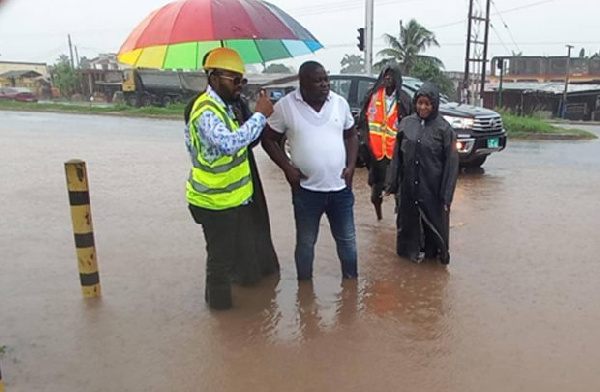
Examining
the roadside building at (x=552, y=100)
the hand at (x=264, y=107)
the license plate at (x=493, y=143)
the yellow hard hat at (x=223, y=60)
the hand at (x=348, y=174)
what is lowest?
the roadside building at (x=552, y=100)

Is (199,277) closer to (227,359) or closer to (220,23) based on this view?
(227,359)

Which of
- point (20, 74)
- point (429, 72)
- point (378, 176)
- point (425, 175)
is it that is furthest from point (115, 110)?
point (20, 74)

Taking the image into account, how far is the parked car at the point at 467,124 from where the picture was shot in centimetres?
950

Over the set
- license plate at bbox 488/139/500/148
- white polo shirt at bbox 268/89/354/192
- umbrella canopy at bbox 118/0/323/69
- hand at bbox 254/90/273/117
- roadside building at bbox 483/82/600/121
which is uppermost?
umbrella canopy at bbox 118/0/323/69

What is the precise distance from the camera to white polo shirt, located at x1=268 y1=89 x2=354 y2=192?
381 centimetres

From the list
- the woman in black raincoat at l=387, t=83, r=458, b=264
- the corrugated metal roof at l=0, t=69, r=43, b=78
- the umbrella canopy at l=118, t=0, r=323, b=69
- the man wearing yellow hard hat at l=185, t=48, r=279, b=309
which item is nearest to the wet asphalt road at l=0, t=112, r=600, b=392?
the woman in black raincoat at l=387, t=83, r=458, b=264

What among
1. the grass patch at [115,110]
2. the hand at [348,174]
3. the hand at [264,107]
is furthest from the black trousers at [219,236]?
the grass patch at [115,110]

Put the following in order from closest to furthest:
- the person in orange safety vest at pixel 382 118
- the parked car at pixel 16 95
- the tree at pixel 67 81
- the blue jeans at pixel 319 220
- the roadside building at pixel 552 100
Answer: the blue jeans at pixel 319 220 → the person in orange safety vest at pixel 382 118 → the roadside building at pixel 552 100 → the parked car at pixel 16 95 → the tree at pixel 67 81

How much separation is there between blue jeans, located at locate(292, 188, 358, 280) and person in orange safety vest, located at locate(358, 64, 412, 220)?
5.27 feet

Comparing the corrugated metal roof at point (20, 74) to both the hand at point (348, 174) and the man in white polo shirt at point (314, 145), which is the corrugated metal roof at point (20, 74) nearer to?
the man in white polo shirt at point (314, 145)

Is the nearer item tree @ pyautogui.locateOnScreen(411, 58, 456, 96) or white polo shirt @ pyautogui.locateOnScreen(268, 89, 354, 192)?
white polo shirt @ pyautogui.locateOnScreen(268, 89, 354, 192)

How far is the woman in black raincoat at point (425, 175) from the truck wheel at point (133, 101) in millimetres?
32308

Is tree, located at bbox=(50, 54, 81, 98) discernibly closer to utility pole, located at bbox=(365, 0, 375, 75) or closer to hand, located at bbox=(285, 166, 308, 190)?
utility pole, located at bbox=(365, 0, 375, 75)

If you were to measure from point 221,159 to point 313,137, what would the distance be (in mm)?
682
